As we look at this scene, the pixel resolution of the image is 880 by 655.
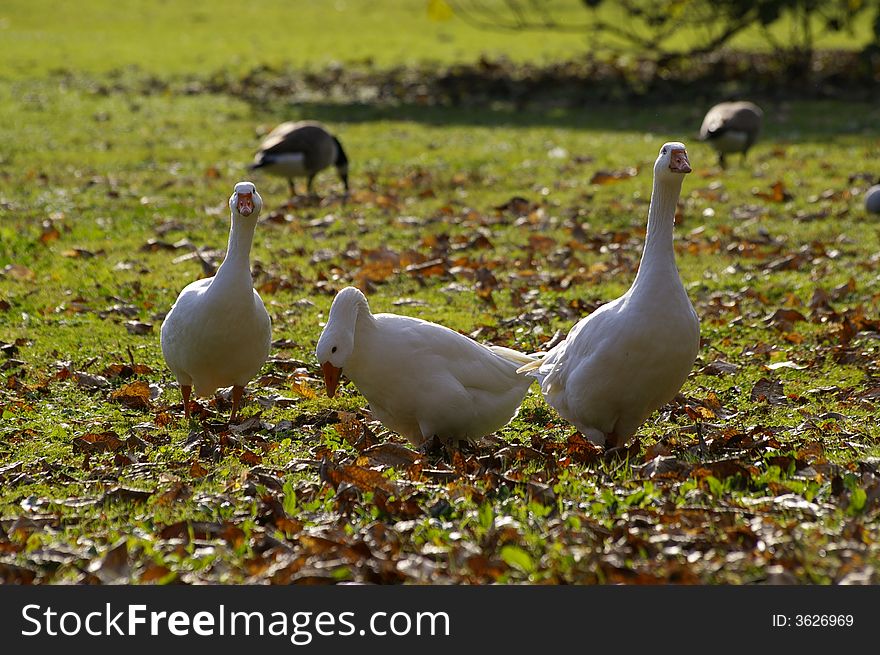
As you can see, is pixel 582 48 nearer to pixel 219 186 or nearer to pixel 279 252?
pixel 219 186

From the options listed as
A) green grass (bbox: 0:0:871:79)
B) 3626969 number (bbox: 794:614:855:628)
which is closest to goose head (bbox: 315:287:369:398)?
3626969 number (bbox: 794:614:855:628)

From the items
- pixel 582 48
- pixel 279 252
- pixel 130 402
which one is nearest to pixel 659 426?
pixel 130 402

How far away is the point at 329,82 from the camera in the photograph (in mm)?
27188

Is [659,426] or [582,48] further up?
[582,48]

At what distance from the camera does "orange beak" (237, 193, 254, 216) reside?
7.07 metres

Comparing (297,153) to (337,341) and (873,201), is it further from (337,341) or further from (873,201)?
(337,341)

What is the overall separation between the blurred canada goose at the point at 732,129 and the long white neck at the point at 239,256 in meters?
10.6

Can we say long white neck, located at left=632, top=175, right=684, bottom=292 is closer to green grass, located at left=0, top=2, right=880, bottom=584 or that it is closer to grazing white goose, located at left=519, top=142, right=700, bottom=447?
grazing white goose, located at left=519, top=142, right=700, bottom=447

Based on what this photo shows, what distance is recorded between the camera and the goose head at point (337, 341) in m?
6.02

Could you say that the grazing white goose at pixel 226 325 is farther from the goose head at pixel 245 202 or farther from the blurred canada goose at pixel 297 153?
the blurred canada goose at pixel 297 153

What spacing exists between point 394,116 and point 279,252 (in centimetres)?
1166

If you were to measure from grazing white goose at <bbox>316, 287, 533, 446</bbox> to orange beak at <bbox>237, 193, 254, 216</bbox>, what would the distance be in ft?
3.92

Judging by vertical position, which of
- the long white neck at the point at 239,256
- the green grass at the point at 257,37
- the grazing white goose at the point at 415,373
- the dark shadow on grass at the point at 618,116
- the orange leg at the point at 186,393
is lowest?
the orange leg at the point at 186,393

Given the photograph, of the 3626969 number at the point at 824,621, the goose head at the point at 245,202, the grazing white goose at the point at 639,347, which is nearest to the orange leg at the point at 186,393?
the goose head at the point at 245,202
